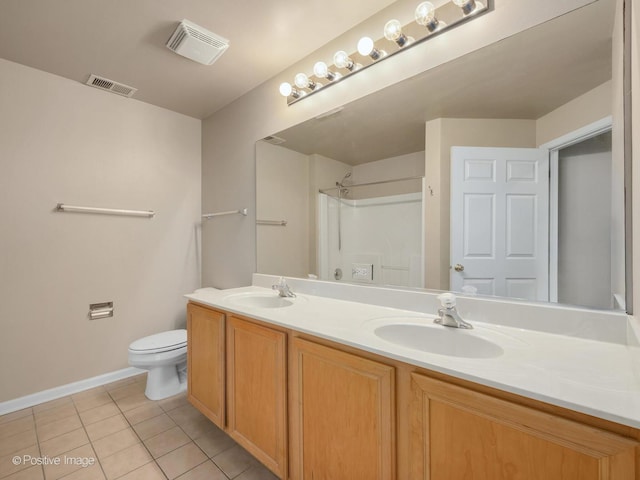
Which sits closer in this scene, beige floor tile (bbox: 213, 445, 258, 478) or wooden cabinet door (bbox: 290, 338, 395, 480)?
wooden cabinet door (bbox: 290, 338, 395, 480)

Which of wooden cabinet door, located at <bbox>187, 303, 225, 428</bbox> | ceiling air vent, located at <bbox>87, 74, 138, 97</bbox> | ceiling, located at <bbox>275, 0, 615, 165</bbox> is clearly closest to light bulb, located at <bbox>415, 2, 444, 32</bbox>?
ceiling, located at <bbox>275, 0, 615, 165</bbox>

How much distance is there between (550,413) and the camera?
1.99 feet

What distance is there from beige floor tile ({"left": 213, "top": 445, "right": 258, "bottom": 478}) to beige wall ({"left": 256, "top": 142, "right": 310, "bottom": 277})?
103 cm

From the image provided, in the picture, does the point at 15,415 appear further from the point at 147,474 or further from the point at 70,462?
the point at 147,474

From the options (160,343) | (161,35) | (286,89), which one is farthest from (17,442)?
(286,89)

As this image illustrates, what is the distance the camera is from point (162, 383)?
81.6 inches

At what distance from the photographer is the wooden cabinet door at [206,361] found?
59.0 inches

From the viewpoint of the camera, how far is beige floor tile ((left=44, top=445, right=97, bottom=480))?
4.51ft

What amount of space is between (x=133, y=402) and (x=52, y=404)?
1.78 ft

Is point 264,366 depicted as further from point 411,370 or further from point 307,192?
point 307,192

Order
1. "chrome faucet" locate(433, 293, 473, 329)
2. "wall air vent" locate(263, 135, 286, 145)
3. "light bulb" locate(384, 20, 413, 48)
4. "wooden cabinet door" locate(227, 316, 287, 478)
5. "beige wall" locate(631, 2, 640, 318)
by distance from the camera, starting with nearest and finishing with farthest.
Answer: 1. "beige wall" locate(631, 2, 640, 318)
2. "chrome faucet" locate(433, 293, 473, 329)
3. "wooden cabinet door" locate(227, 316, 287, 478)
4. "light bulb" locate(384, 20, 413, 48)
5. "wall air vent" locate(263, 135, 286, 145)

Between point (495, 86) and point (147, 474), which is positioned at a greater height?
point (495, 86)

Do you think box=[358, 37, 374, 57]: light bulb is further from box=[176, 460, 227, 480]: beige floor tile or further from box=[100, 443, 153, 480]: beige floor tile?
box=[100, 443, 153, 480]: beige floor tile

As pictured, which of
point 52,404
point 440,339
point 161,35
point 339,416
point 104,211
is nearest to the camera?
point 339,416
